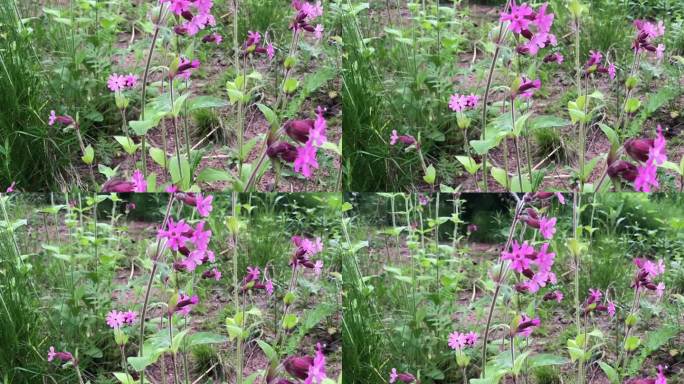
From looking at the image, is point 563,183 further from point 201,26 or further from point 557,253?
point 201,26

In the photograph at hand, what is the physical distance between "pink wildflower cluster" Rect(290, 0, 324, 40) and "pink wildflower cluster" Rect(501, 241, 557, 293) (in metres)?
0.90

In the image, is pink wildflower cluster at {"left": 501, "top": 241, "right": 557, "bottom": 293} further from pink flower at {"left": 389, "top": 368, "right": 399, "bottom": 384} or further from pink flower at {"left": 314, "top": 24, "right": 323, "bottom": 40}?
pink flower at {"left": 314, "top": 24, "right": 323, "bottom": 40}

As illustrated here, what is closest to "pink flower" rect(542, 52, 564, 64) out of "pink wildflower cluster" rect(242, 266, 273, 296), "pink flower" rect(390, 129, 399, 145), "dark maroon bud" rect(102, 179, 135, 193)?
"pink flower" rect(390, 129, 399, 145)

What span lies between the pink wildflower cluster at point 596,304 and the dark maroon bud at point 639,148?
1.80ft

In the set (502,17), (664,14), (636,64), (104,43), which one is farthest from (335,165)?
(664,14)

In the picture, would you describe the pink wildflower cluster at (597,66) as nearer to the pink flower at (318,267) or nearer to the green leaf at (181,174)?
the pink flower at (318,267)

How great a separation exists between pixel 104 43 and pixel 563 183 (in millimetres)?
1513

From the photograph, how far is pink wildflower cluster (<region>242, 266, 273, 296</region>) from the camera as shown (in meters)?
2.81

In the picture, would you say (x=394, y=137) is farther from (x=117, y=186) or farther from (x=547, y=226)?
(x=117, y=186)

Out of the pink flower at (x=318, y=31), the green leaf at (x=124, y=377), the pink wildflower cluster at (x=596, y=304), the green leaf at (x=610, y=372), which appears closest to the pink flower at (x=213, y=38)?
the pink flower at (x=318, y=31)

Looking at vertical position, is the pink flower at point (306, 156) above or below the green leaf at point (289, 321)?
above

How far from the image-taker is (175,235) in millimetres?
2586

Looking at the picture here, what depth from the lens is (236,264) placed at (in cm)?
269

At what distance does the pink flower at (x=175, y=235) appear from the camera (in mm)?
2576
